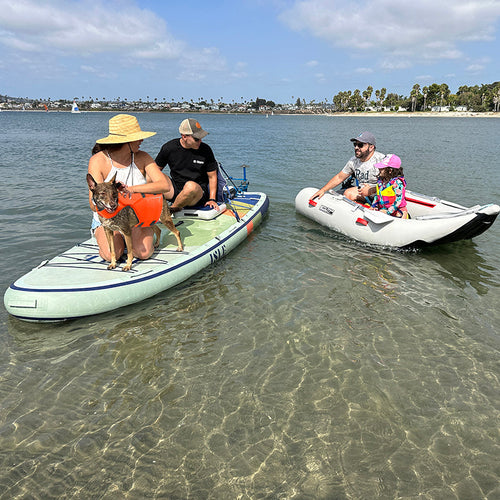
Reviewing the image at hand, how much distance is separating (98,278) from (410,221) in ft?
18.3

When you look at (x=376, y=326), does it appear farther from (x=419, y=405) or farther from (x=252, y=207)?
(x=252, y=207)

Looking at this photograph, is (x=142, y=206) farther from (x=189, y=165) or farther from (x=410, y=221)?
(x=410, y=221)

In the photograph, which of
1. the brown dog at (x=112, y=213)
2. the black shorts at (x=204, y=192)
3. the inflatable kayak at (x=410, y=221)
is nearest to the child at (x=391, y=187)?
the inflatable kayak at (x=410, y=221)

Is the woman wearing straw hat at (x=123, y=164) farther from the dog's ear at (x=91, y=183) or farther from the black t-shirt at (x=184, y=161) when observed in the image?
the black t-shirt at (x=184, y=161)

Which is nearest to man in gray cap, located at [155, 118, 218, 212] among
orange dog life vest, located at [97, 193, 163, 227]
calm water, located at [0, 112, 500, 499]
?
calm water, located at [0, 112, 500, 499]

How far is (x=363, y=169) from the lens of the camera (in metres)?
7.88

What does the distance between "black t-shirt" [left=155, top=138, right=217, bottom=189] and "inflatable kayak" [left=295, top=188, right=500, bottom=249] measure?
2.93 meters

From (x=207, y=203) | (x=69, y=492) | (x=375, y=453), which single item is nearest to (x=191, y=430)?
(x=69, y=492)

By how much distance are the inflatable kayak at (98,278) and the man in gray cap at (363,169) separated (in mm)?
3158

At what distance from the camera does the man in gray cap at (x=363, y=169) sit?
7590 millimetres

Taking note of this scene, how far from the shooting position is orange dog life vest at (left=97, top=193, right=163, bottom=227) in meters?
4.59

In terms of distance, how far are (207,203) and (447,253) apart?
4863 millimetres

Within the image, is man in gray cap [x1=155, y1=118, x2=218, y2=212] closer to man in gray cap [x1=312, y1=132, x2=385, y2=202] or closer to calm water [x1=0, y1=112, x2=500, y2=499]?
calm water [x1=0, y1=112, x2=500, y2=499]

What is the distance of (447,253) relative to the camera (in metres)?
7.38
